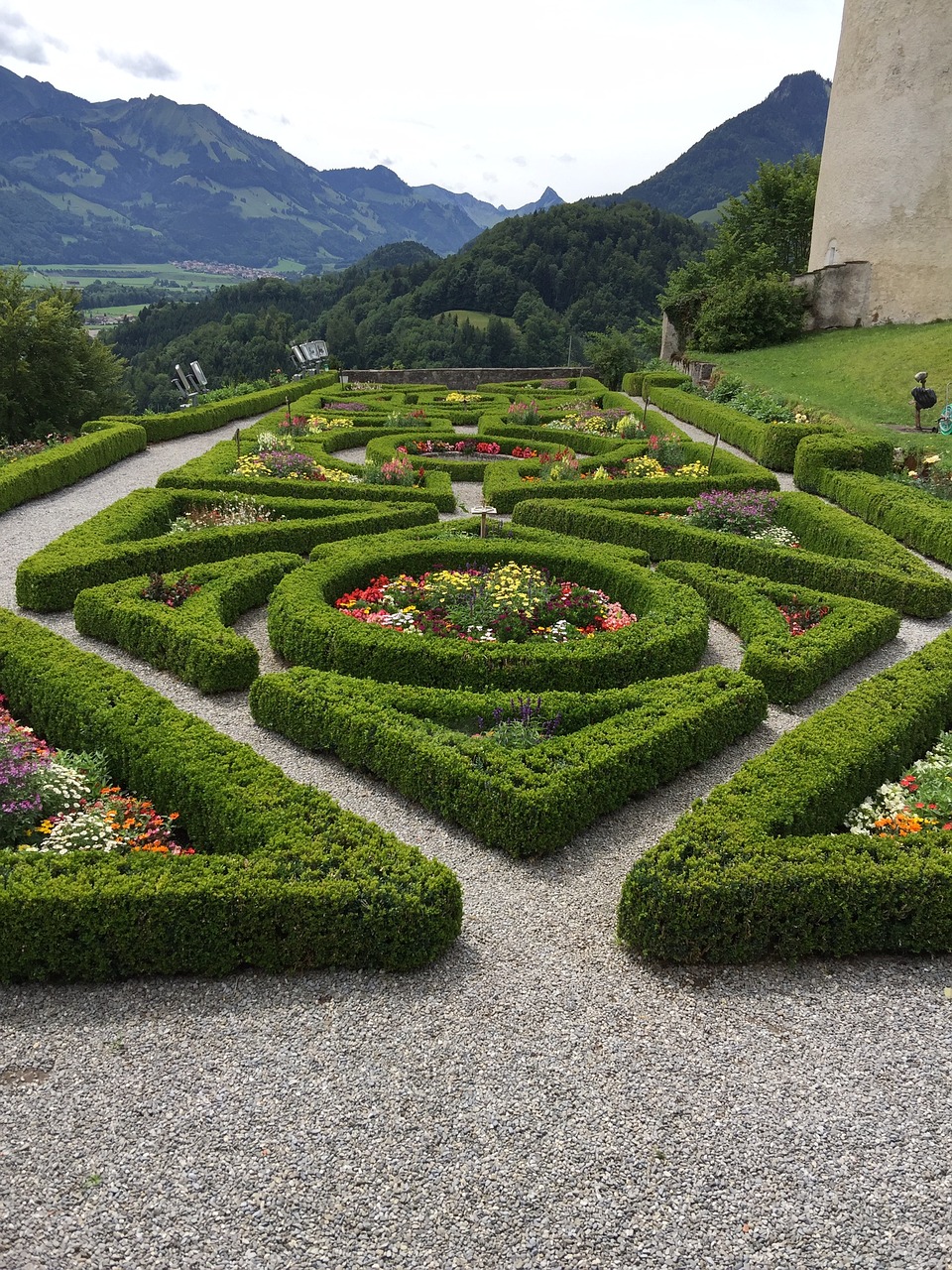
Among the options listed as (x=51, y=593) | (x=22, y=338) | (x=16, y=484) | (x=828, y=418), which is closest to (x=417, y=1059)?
(x=51, y=593)

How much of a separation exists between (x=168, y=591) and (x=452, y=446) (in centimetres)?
1264

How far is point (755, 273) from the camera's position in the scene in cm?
3672

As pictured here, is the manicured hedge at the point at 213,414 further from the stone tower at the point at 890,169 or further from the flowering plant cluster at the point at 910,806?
the flowering plant cluster at the point at 910,806

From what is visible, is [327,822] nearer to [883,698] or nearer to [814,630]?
[883,698]

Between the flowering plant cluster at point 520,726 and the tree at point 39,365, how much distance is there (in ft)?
77.6

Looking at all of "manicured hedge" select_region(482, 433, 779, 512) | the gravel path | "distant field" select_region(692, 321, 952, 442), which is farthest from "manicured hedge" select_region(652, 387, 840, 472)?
the gravel path

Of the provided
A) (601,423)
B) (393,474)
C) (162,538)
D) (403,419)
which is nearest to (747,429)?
(601,423)

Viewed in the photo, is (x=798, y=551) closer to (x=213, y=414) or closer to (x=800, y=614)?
(x=800, y=614)

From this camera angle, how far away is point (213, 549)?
12.6 m

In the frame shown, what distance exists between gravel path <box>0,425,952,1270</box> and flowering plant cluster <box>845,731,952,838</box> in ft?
3.59

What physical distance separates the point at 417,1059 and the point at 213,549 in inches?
367

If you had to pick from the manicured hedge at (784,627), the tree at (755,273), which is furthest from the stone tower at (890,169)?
the manicured hedge at (784,627)

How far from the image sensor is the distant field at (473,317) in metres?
77.2

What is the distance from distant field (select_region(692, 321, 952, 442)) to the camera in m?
23.0
